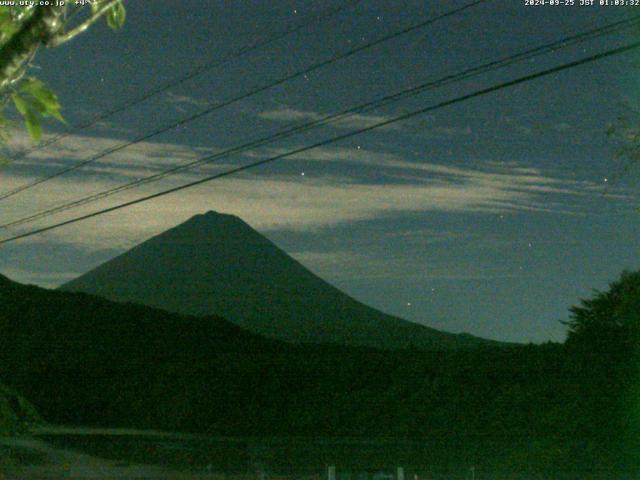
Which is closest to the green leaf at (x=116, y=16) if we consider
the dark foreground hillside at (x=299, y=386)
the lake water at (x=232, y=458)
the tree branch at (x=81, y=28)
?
the tree branch at (x=81, y=28)

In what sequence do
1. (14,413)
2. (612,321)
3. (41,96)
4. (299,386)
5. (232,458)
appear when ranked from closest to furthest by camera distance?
(41,96)
(14,413)
(232,458)
(612,321)
(299,386)

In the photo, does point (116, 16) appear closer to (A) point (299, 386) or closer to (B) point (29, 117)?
(B) point (29, 117)

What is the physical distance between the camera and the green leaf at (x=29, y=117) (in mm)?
2986

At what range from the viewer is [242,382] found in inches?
1227

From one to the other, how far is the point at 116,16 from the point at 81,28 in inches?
7.9

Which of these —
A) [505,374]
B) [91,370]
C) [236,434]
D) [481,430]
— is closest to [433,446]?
[481,430]

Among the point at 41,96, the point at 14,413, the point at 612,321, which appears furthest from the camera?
the point at 612,321

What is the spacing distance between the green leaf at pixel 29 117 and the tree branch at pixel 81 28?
11.2 inches

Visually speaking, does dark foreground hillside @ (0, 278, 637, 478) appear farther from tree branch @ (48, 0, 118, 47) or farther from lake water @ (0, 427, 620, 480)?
tree branch @ (48, 0, 118, 47)

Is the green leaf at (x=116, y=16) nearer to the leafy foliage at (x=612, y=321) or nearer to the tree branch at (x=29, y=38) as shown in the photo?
the tree branch at (x=29, y=38)

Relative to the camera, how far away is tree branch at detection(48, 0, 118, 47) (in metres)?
3.15

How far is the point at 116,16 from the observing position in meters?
3.37

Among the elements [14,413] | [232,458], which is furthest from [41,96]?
[232,458]

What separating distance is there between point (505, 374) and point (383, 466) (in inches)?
256
